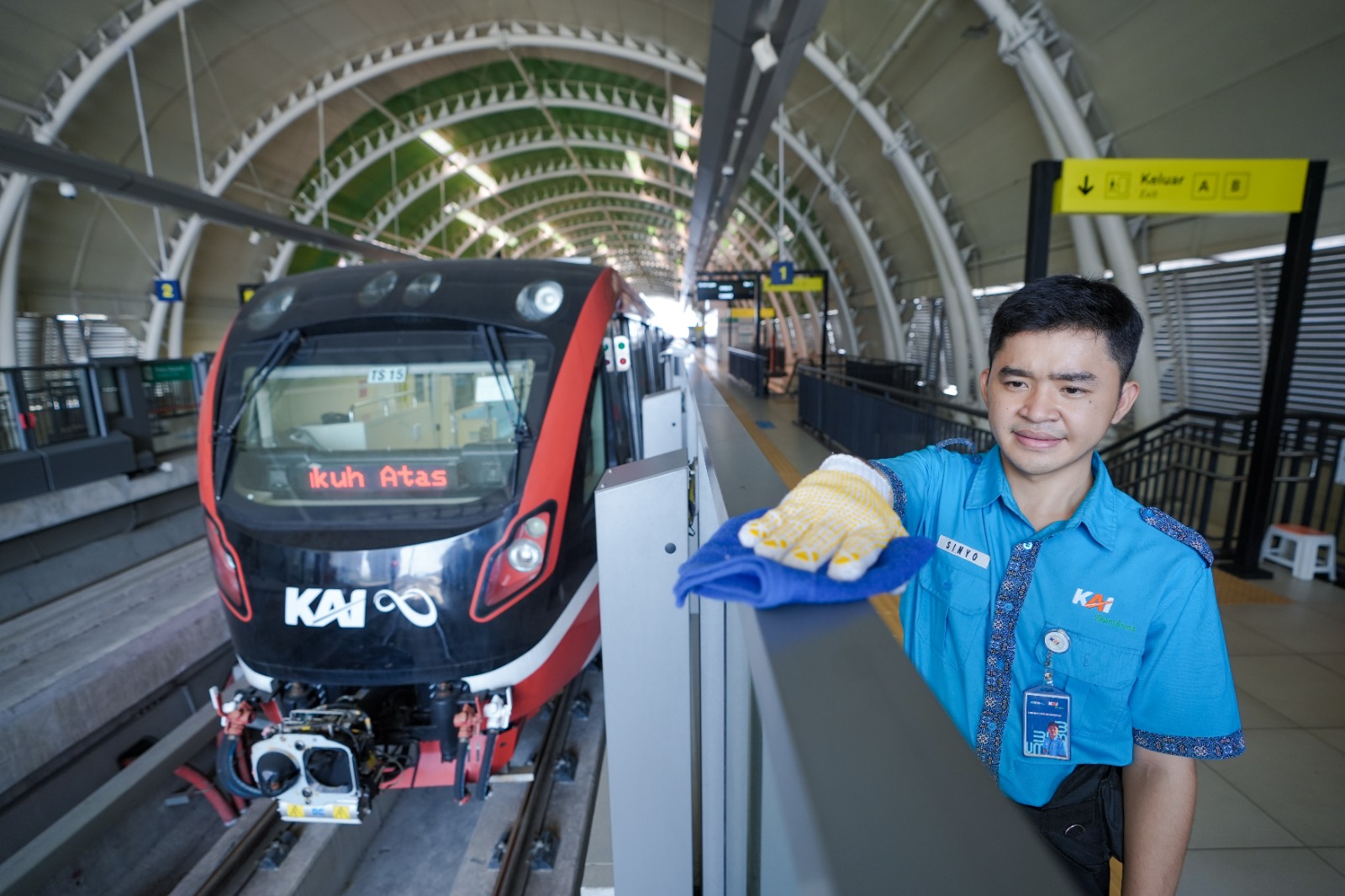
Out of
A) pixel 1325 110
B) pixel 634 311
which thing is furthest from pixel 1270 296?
pixel 634 311

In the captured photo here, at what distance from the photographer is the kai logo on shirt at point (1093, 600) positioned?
1.37 m

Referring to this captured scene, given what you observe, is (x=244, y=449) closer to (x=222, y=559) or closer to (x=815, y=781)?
(x=222, y=559)

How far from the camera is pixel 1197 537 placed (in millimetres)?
1354

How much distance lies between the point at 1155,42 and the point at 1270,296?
358 cm

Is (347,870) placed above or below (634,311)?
below

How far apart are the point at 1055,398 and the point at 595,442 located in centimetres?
278

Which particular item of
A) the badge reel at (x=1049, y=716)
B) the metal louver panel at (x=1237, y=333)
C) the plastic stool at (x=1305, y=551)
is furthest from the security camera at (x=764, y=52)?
the metal louver panel at (x=1237, y=333)

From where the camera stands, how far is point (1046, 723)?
4.62 ft

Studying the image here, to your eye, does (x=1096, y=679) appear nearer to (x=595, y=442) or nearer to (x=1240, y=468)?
(x=595, y=442)

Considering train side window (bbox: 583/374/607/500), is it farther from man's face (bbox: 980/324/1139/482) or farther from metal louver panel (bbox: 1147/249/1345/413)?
metal louver panel (bbox: 1147/249/1345/413)

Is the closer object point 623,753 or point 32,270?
point 623,753

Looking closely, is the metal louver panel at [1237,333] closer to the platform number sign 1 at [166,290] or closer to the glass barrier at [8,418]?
the glass barrier at [8,418]

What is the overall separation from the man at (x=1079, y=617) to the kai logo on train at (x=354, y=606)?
238 cm

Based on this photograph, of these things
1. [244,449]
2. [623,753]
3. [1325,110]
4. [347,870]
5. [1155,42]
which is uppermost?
[1155,42]
